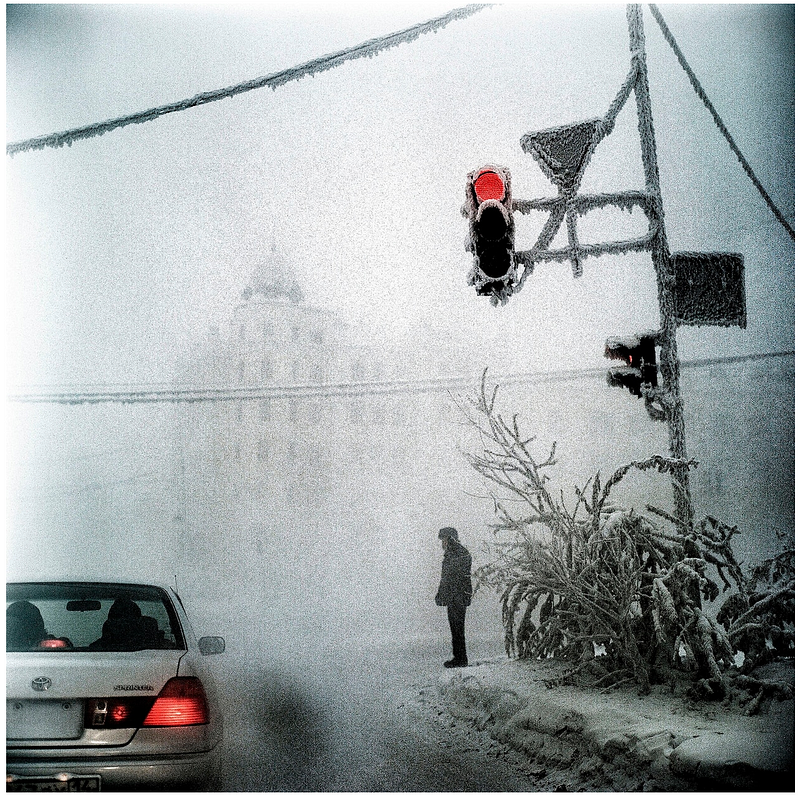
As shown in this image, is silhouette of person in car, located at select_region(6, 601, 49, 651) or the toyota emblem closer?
the toyota emblem

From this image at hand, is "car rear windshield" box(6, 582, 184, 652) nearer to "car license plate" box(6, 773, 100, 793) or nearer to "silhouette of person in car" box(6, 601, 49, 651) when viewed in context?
"silhouette of person in car" box(6, 601, 49, 651)

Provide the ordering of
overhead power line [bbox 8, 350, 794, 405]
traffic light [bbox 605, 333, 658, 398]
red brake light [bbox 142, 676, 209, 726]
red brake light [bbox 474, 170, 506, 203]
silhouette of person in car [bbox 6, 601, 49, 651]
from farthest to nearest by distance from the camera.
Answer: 1. overhead power line [bbox 8, 350, 794, 405]
2. traffic light [bbox 605, 333, 658, 398]
3. red brake light [bbox 474, 170, 506, 203]
4. silhouette of person in car [bbox 6, 601, 49, 651]
5. red brake light [bbox 142, 676, 209, 726]

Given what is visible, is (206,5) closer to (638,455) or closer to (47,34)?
(47,34)

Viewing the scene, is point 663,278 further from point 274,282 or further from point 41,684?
point 41,684

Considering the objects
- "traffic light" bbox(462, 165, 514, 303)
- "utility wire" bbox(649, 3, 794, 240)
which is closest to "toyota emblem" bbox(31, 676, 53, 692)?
"traffic light" bbox(462, 165, 514, 303)

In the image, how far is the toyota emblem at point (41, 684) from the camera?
454 centimetres

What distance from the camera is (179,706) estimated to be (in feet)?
15.1

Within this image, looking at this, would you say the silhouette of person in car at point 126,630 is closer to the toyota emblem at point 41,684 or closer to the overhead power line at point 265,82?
the toyota emblem at point 41,684

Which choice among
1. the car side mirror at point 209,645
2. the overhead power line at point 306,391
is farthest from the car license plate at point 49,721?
the overhead power line at point 306,391

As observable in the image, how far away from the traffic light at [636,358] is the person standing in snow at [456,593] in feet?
6.07

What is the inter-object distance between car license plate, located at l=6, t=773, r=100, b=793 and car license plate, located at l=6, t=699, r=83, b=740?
199 millimetres

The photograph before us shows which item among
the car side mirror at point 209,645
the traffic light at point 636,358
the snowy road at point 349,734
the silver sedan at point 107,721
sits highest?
the traffic light at point 636,358

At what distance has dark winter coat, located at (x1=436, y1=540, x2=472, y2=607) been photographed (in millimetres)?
7102

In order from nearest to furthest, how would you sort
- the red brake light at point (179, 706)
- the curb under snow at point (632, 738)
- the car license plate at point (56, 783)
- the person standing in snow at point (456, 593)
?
the car license plate at point (56, 783) → the red brake light at point (179, 706) → the curb under snow at point (632, 738) → the person standing in snow at point (456, 593)
